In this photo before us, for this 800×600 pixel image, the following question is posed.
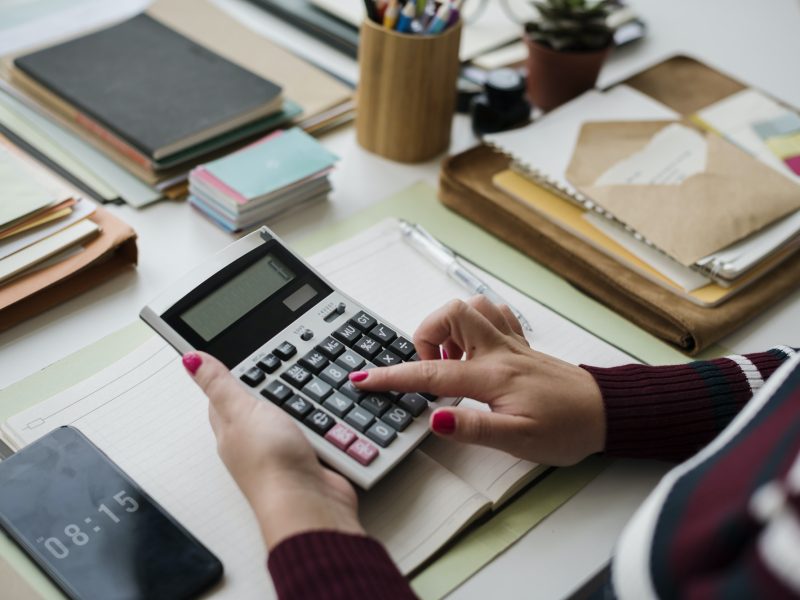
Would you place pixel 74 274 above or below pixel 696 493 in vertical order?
below

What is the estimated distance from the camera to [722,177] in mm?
955

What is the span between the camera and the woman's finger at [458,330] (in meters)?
0.69

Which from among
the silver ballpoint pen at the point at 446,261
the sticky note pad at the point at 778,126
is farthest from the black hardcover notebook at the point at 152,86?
the sticky note pad at the point at 778,126

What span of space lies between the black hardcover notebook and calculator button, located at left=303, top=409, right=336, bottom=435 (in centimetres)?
41

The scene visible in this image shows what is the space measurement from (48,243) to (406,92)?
0.40 m

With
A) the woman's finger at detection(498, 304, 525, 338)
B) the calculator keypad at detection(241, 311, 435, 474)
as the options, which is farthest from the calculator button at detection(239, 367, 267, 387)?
the woman's finger at detection(498, 304, 525, 338)

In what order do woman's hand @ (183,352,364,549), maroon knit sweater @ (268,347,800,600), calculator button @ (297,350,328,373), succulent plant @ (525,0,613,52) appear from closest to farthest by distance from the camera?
maroon knit sweater @ (268,347,800,600) → woman's hand @ (183,352,364,549) → calculator button @ (297,350,328,373) → succulent plant @ (525,0,613,52)

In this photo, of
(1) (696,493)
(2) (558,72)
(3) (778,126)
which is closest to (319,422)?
(1) (696,493)

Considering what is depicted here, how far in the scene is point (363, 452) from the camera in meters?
0.63

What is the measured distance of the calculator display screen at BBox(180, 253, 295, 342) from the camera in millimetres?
673

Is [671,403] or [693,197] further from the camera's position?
[693,197]

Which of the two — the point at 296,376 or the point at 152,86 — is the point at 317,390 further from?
the point at 152,86

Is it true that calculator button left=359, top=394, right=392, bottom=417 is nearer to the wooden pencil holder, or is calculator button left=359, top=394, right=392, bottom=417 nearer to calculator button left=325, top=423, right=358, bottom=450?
calculator button left=325, top=423, right=358, bottom=450

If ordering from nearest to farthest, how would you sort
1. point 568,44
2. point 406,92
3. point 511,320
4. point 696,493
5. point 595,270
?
point 696,493, point 511,320, point 595,270, point 406,92, point 568,44
